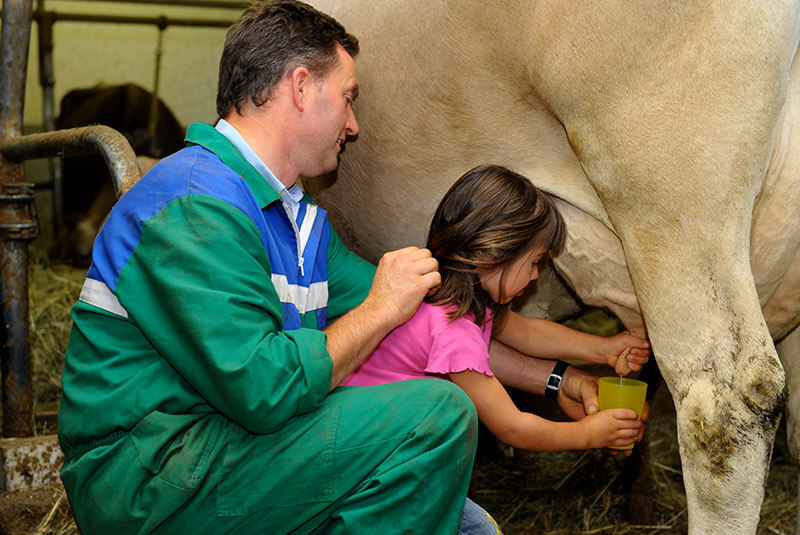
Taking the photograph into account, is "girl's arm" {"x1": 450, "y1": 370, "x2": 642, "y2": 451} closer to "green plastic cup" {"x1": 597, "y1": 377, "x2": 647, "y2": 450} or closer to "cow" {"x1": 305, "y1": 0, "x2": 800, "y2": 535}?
"green plastic cup" {"x1": 597, "y1": 377, "x2": 647, "y2": 450}

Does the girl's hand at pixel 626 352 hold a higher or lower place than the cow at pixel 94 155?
higher

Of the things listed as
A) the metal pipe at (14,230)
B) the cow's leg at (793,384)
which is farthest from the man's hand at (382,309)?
the metal pipe at (14,230)

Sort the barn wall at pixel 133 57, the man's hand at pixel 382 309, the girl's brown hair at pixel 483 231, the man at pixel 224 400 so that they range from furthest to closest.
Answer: the barn wall at pixel 133 57 < the girl's brown hair at pixel 483 231 < the man's hand at pixel 382 309 < the man at pixel 224 400

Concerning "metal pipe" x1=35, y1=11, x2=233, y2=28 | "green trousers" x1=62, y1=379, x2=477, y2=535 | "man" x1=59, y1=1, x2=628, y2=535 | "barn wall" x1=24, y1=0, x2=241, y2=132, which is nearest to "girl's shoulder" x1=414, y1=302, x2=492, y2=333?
"man" x1=59, y1=1, x2=628, y2=535

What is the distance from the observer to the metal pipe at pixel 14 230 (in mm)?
2686

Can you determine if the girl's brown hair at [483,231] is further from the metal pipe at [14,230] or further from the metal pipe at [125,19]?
the metal pipe at [125,19]

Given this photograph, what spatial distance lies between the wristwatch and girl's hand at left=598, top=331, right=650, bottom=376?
121 mm

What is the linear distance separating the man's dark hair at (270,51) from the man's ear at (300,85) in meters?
0.02

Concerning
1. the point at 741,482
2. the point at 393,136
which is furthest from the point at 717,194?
the point at 393,136

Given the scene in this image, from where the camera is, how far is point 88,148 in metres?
2.28

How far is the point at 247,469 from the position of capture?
154cm

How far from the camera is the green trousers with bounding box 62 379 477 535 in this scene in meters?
1.51

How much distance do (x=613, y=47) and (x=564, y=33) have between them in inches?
4.6

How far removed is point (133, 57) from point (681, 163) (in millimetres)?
6488
